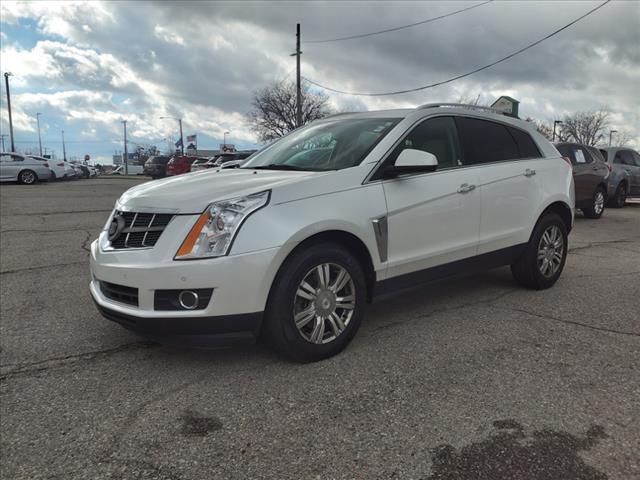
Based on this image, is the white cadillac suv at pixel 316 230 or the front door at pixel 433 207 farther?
the front door at pixel 433 207

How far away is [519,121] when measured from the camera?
5.07 metres

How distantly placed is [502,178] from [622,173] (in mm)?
11797

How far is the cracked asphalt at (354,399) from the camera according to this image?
7.43 ft

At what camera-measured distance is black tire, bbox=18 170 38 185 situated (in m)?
23.0

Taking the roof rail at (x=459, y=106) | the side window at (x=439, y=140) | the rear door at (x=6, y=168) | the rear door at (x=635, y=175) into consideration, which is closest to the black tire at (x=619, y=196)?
the rear door at (x=635, y=175)

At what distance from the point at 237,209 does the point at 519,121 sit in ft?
11.4

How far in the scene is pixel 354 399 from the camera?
9.25ft

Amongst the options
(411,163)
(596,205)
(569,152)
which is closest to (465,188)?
(411,163)

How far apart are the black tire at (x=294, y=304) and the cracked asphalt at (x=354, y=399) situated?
117mm

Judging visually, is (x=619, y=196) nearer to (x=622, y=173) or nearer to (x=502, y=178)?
(x=622, y=173)

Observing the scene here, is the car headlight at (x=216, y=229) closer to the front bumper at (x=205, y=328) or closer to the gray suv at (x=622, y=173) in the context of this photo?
the front bumper at (x=205, y=328)

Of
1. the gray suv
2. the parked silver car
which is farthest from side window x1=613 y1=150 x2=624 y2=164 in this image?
the parked silver car

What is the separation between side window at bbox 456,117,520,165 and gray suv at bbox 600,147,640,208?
10.9 m

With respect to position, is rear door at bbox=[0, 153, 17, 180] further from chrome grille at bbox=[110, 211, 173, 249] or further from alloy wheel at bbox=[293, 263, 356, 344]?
alloy wheel at bbox=[293, 263, 356, 344]
